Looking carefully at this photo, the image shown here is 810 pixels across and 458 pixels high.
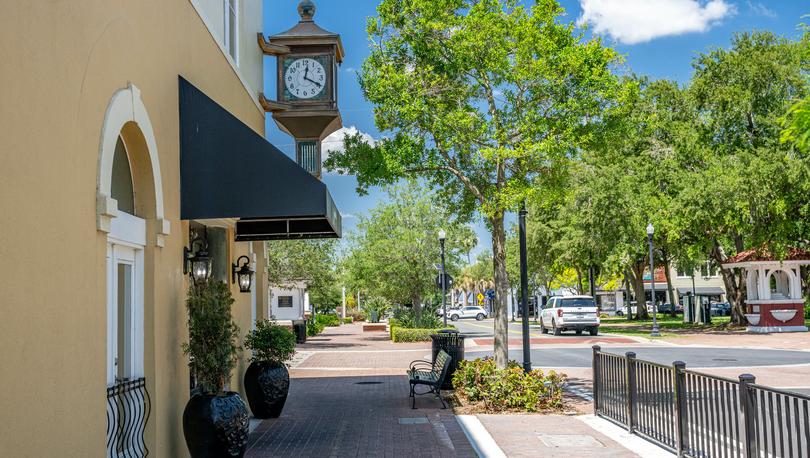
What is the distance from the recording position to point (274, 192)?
27.1 feet

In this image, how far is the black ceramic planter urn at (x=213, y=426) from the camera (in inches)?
306

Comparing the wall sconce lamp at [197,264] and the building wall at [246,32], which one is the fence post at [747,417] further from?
the building wall at [246,32]

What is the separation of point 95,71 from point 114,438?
3230mm

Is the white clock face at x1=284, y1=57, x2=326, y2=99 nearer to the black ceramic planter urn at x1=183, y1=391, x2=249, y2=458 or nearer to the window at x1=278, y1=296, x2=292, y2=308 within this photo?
the black ceramic planter urn at x1=183, y1=391, x2=249, y2=458

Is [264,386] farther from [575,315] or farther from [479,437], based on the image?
[575,315]

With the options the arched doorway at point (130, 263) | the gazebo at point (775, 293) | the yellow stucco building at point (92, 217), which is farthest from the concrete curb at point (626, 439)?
the gazebo at point (775, 293)

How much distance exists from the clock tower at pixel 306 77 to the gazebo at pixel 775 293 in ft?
85.8

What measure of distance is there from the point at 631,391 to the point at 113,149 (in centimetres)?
739

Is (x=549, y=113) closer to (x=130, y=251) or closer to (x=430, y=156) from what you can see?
(x=430, y=156)

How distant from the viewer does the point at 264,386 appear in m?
12.1

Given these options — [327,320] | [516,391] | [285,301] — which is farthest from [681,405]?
[327,320]

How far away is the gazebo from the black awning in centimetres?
2996

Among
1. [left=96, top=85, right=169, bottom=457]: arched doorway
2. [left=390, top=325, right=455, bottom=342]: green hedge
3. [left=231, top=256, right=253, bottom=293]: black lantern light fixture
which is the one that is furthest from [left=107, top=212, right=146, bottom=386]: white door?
[left=390, top=325, right=455, bottom=342]: green hedge

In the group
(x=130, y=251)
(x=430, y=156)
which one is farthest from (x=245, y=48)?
(x=130, y=251)
